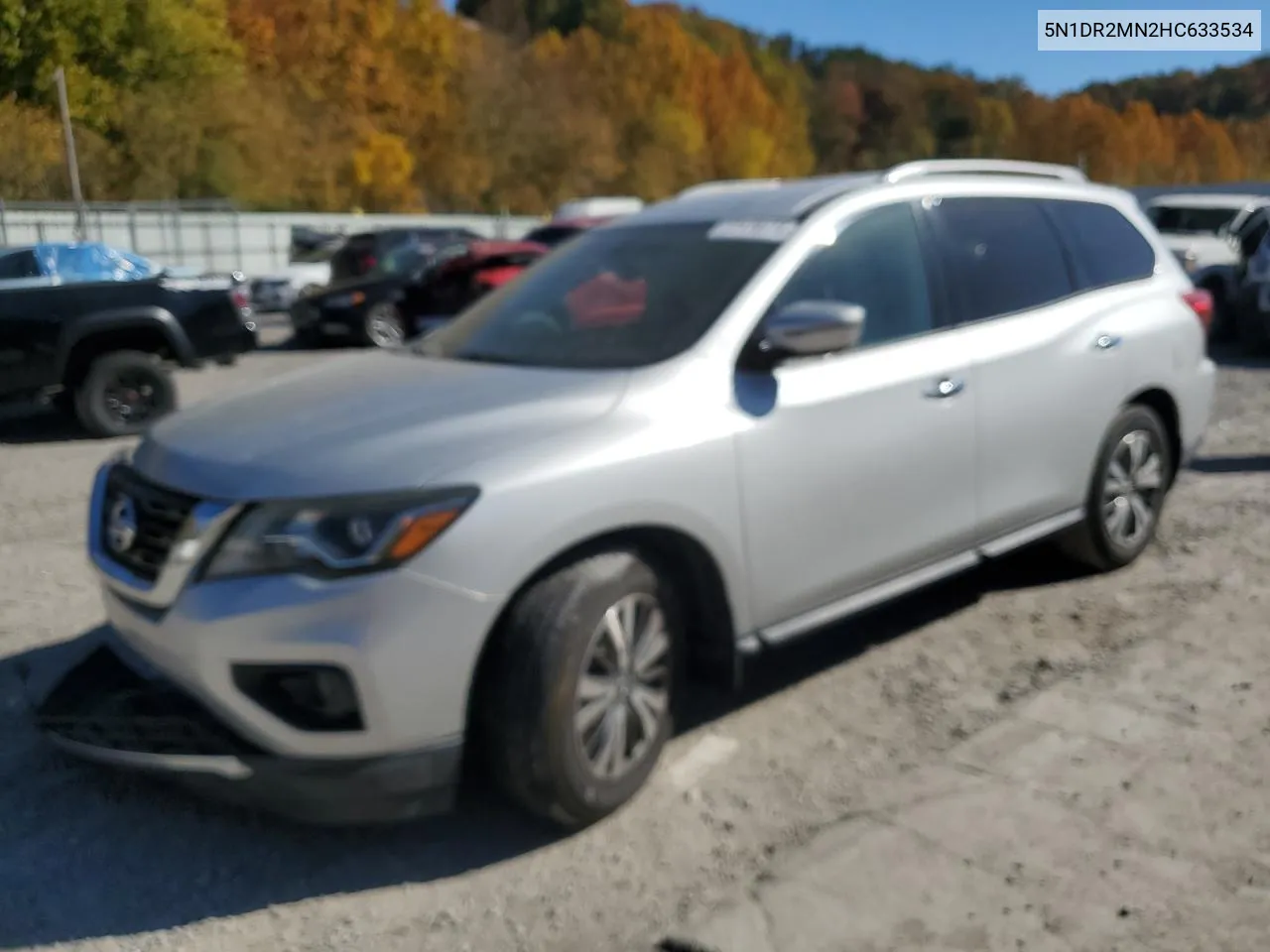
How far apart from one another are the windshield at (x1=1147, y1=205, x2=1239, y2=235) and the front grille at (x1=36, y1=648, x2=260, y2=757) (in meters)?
16.2

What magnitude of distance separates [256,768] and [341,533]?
0.61 metres

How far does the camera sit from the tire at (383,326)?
53.2 feet

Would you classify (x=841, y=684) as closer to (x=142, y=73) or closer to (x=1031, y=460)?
(x=1031, y=460)

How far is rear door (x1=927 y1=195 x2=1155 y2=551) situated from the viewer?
4.54 m

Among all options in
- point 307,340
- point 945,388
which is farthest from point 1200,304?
point 307,340

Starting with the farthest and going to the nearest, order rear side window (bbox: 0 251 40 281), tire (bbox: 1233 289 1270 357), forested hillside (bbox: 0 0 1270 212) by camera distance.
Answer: forested hillside (bbox: 0 0 1270 212)
tire (bbox: 1233 289 1270 357)
rear side window (bbox: 0 251 40 281)

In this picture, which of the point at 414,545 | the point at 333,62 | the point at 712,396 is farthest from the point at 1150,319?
the point at 333,62

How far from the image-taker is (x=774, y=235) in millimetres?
4078

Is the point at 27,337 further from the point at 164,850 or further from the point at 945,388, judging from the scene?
the point at 945,388

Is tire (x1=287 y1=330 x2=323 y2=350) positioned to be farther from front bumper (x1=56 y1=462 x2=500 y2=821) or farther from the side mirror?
front bumper (x1=56 y1=462 x2=500 y2=821)

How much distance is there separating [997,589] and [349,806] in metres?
3.29

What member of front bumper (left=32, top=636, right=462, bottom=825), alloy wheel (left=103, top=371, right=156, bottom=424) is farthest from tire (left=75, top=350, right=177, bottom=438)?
front bumper (left=32, top=636, right=462, bottom=825)

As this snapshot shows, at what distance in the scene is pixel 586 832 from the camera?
3420mm

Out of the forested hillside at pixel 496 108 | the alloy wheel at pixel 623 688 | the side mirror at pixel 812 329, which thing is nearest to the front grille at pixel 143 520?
the alloy wheel at pixel 623 688
